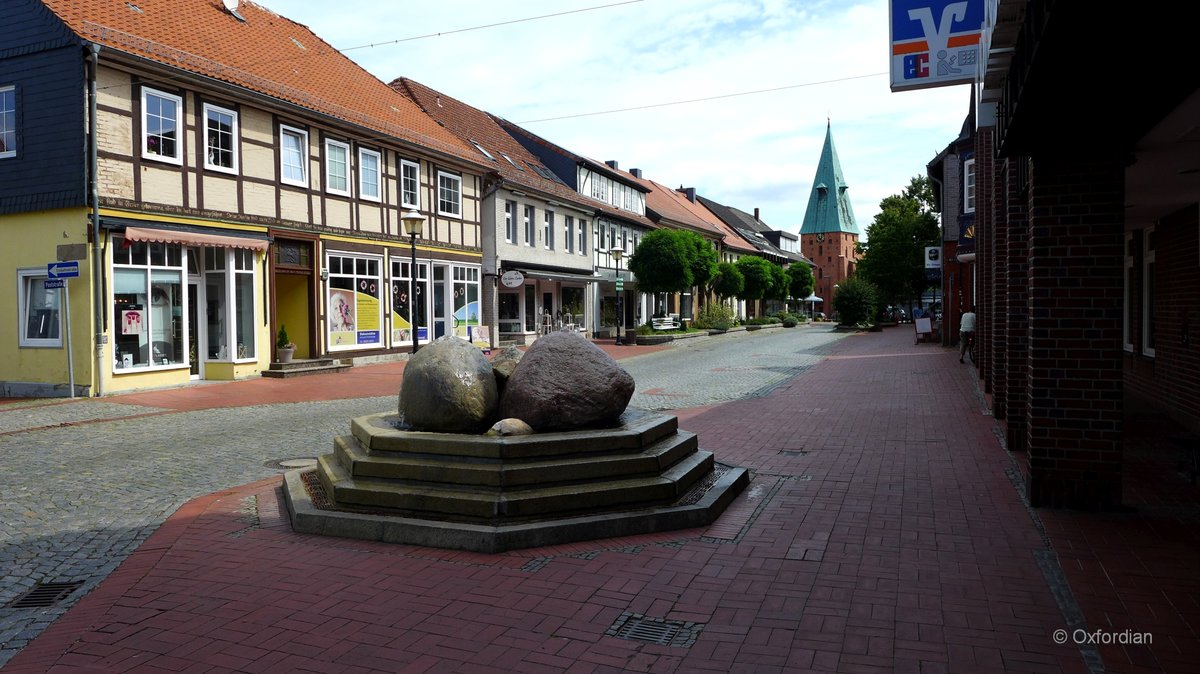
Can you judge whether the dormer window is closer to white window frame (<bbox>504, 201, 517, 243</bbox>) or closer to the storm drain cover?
white window frame (<bbox>504, 201, 517, 243</bbox>)

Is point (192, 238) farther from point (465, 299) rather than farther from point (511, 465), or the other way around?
point (511, 465)

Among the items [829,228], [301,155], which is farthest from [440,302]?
[829,228]

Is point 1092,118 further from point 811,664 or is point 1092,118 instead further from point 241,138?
point 241,138

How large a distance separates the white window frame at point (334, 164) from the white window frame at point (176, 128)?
4499 millimetres

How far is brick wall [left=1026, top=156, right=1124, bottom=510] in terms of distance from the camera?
5980mm

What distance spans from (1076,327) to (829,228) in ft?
363

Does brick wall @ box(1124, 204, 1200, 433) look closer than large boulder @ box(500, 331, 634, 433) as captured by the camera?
No

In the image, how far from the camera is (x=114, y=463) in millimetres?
8820

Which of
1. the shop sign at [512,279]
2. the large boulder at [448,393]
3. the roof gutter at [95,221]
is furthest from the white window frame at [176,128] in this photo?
the shop sign at [512,279]

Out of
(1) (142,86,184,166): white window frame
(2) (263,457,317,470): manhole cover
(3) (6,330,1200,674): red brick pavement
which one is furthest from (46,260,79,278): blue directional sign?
(3) (6,330,1200,674): red brick pavement

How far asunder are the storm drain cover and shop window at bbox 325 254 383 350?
1813 centimetres

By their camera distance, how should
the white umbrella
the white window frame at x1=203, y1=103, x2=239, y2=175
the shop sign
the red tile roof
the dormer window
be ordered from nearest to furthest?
1. the red tile roof
2. the white window frame at x1=203, y1=103, x2=239, y2=175
3. the shop sign
4. the dormer window
5. the white umbrella

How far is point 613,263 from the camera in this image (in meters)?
41.1

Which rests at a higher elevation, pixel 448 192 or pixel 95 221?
pixel 448 192
